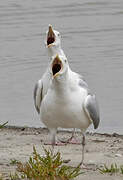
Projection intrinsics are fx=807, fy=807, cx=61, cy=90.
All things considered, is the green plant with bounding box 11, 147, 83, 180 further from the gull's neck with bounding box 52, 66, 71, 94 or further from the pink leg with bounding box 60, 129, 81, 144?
the pink leg with bounding box 60, 129, 81, 144

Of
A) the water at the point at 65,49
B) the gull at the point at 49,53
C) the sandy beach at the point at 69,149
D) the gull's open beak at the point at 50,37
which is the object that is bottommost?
the sandy beach at the point at 69,149

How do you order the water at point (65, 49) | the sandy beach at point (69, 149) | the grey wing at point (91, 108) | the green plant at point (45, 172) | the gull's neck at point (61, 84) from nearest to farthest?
the green plant at point (45, 172), the sandy beach at point (69, 149), the gull's neck at point (61, 84), the grey wing at point (91, 108), the water at point (65, 49)

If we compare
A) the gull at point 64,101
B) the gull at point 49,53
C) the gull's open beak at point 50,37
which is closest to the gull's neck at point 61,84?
the gull at point 64,101

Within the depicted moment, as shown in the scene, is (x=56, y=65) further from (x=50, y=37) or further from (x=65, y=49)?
(x=65, y=49)

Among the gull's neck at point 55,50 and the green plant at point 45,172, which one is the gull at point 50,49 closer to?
the gull's neck at point 55,50

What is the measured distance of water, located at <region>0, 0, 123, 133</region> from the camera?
12.7 m

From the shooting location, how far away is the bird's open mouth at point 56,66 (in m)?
8.62

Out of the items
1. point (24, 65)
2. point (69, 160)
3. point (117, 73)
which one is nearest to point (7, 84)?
point (24, 65)

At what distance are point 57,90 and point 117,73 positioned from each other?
536cm

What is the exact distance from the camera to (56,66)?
28.5 ft

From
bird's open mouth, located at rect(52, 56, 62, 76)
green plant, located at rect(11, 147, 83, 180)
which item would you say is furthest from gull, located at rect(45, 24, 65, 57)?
green plant, located at rect(11, 147, 83, 180)

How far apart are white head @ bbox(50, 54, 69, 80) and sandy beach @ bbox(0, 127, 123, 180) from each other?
1038mm

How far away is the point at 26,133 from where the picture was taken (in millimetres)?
11117

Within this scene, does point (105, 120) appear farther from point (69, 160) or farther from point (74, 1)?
point (74, 1)
